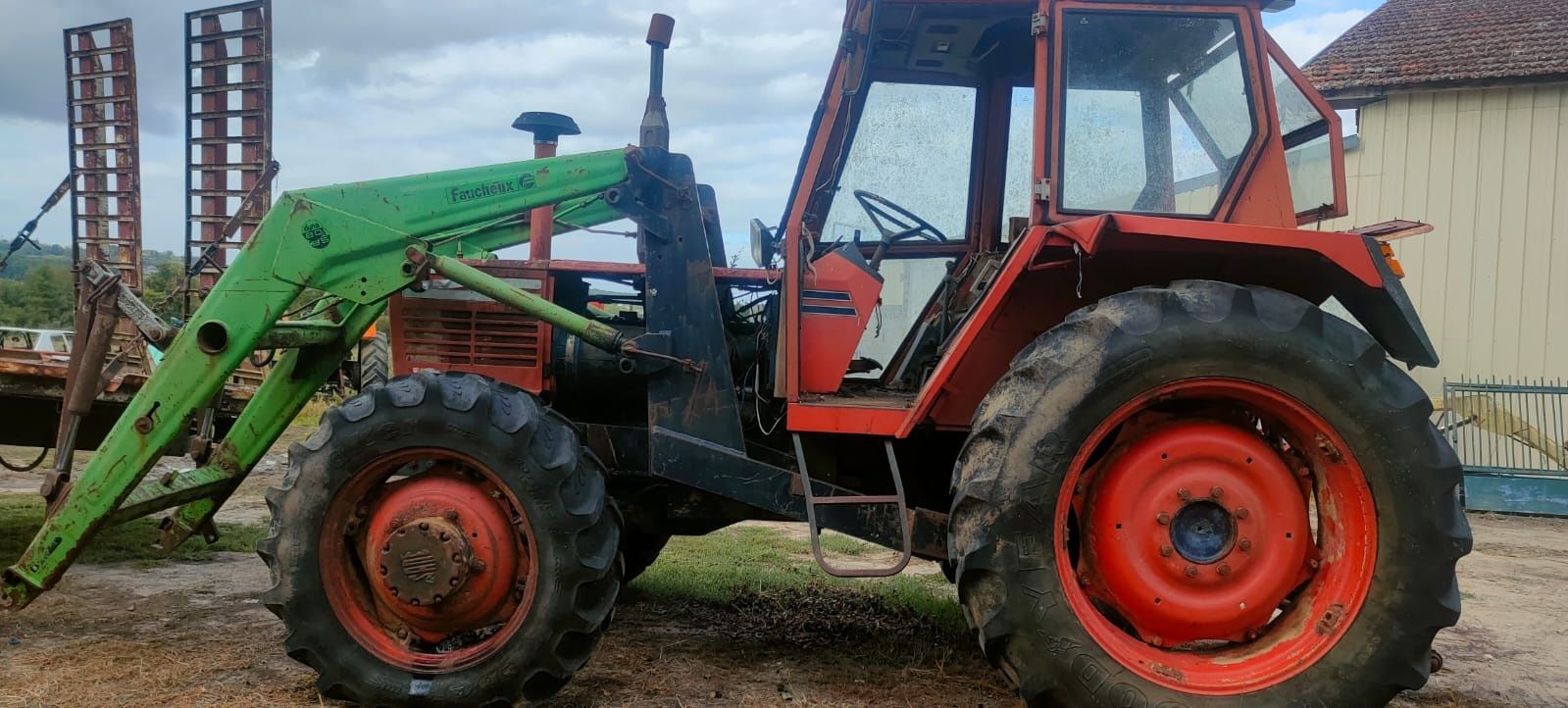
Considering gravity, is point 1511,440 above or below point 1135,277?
below

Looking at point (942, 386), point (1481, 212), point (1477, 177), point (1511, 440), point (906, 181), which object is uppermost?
point (1477, 177)

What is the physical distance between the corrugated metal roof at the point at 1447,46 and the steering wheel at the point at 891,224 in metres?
10.5

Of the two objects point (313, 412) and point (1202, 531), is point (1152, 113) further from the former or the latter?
point (313, 412)

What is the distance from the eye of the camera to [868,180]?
406cm

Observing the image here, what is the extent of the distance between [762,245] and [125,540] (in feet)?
15.4

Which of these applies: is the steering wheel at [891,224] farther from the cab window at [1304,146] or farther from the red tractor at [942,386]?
the cab window at [1304,146]

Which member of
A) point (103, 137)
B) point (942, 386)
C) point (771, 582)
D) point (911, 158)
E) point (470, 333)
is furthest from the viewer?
point (103, 137)

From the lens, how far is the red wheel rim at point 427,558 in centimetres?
326

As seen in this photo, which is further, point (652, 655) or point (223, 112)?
point (223, 112)

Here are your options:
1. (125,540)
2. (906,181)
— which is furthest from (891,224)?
(125,540)

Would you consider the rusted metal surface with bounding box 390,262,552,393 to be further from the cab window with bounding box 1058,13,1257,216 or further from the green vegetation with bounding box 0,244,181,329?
the green vegetation with bounding box 0,244,181,329

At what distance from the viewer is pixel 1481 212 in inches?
469

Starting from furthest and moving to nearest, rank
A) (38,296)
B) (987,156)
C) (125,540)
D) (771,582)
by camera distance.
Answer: (38,296) < (125,540) < (771,582) < (987,156)

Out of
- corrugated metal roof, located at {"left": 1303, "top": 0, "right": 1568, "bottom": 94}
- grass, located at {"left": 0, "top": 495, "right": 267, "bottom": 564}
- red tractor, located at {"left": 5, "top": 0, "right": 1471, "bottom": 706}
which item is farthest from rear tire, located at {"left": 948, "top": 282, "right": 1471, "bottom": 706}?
corrugated metal roof, located at {"left": 1303, "top": 0, "right": 1568, "bottom": 94}
